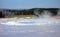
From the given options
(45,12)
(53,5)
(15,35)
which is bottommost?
(15,35)

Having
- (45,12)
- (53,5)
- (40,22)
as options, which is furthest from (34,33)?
(53,5)

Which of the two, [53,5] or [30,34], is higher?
[53,5]

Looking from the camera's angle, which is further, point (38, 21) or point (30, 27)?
point (38, 21)

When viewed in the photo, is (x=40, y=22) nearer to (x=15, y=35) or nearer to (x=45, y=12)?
(x=45, y=12)

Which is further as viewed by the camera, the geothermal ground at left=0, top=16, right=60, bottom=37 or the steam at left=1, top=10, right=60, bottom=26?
the steam at left=1, top=10, right=60, bottom=26

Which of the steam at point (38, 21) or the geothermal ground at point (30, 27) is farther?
the steam at point (38, 21)

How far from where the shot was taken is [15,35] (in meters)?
1.62

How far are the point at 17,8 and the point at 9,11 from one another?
168mm

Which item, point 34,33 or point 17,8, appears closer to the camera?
point 34,33

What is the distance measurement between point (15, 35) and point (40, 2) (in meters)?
0.89

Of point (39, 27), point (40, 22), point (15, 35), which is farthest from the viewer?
point (40, 22)

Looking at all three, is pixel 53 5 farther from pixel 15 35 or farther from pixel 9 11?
pixel 15 35

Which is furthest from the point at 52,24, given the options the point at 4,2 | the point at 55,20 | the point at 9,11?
the point at 4,2

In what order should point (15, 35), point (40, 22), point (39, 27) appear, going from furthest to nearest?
point (40, 22)
point (39, 27)
point (15, 35)
